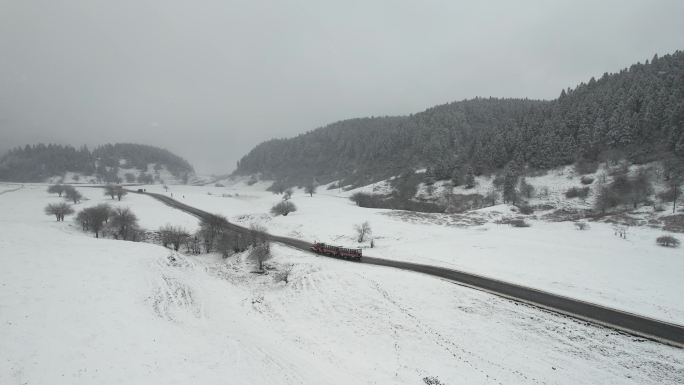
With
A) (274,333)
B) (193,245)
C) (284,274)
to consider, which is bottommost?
(274,333)

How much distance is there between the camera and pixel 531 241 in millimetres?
38312

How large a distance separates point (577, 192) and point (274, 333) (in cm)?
8155

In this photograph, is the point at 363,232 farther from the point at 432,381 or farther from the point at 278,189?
the point at 278,189

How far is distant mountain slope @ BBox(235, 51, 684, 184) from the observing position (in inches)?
3002

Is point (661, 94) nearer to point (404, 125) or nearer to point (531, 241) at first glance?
point (531, 241)

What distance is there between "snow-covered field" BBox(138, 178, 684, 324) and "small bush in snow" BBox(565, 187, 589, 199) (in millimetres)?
23702

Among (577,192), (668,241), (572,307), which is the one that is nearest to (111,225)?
(572,307)

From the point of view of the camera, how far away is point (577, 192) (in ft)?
228

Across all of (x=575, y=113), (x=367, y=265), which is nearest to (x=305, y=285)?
(x=367, y=265)

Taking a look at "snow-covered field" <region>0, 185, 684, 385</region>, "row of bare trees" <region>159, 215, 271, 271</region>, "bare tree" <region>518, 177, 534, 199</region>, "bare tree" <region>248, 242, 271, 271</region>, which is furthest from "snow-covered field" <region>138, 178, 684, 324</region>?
"bare tree" <region>518, 177, 534, 199</region>

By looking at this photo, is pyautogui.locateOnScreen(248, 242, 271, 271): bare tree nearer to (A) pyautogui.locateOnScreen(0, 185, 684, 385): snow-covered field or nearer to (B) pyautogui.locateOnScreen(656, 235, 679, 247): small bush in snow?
(A) pyautogui.locateOnScreen(0, 185, 684, 385): snow-covered field

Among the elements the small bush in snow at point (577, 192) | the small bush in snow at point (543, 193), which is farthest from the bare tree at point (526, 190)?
the small bush in snow at point (577, 192)

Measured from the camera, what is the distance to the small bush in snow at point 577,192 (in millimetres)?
67988

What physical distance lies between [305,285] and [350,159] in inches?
6001
